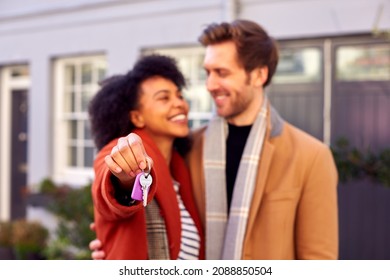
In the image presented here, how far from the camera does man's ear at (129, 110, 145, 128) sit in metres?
2.44

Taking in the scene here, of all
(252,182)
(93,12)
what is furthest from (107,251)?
(93,12)

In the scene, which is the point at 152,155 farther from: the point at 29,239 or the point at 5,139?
the point at 5,139

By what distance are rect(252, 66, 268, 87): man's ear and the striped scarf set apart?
0.11m

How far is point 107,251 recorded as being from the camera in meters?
2.26

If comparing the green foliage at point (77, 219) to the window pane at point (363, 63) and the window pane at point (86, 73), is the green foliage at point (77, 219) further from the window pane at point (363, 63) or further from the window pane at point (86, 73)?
the window pane at point (363, 63)

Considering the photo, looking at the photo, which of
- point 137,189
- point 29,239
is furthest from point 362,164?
point 29,239

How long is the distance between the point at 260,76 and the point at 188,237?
0.78m

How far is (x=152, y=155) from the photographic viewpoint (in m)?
2.31

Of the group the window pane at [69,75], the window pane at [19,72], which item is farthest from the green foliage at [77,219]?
the window pane at [19,72]

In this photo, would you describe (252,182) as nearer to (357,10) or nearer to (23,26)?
(357,10)

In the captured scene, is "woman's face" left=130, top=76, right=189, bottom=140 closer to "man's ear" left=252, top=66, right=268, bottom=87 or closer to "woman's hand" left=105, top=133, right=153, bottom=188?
"man's ear" left=252, top=66, right=268, bottom=87

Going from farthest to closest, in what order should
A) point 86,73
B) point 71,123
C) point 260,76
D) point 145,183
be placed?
1. point 71,123
2. point 86,73
3. point 260,76
4. point 145,183

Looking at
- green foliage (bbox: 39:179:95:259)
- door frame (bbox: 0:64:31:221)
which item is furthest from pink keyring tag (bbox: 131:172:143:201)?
door frame (bbox: 0:64:31:221)

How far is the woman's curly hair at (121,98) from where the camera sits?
95.0 inches
